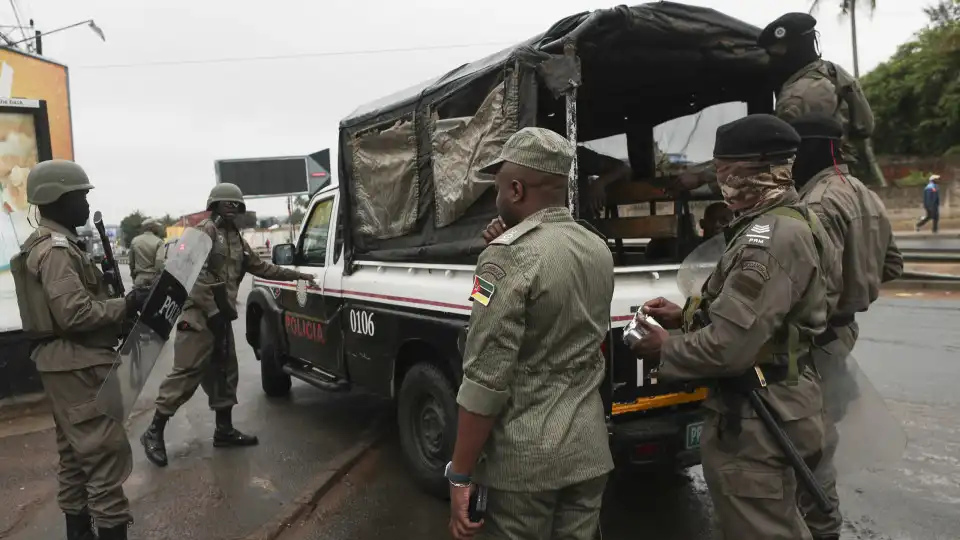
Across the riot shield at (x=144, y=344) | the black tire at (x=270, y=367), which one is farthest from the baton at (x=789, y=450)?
the black tire at (x=270, y=367)

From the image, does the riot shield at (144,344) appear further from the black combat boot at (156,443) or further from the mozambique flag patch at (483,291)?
the mozambique flag patch at (483,291)

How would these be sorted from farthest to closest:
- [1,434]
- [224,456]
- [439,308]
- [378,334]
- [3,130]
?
1. [3,130]
2. [1,434]
3. [224,456]
4. [378,334]
5. [439,308]

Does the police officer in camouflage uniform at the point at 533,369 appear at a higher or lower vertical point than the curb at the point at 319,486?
higher

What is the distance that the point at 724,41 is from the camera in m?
3.90

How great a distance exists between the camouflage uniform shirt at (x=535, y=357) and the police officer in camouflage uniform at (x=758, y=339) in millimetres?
462

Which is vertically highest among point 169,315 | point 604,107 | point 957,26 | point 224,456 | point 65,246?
point 957,26

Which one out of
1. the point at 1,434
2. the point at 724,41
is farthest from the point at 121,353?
the point at 724,41

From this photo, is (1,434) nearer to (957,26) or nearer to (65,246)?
(65,246)

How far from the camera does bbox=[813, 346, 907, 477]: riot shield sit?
296cm

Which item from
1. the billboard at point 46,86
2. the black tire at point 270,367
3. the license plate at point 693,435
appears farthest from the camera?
the billboard at point 46,86

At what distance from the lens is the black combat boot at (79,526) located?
3303 millimetres

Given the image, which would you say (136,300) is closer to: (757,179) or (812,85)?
(757,179)

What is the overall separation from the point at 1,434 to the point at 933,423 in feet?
24.0

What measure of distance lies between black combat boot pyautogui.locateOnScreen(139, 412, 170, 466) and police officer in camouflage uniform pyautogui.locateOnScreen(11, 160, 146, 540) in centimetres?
135
